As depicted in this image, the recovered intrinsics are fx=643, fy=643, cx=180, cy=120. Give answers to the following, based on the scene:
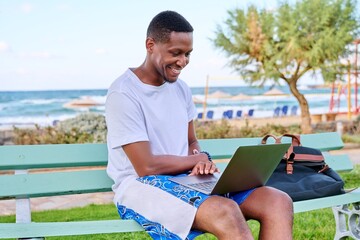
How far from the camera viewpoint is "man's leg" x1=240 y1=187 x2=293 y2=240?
2664mm

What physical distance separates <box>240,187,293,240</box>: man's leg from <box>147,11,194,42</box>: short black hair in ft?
2.66

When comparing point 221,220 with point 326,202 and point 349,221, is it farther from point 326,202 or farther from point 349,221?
point 349,221

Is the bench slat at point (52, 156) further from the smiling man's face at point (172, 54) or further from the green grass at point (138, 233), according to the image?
the green grass at point (138, 233)

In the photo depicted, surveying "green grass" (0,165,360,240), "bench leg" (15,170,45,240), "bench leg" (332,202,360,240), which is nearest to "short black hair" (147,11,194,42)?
"bench leg" (15,170,45,240)

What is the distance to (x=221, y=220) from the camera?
251cm

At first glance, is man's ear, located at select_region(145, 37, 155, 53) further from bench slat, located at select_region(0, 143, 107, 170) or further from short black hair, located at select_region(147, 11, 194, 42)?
bench slat, located at select_region(0, 143, 107, 170)

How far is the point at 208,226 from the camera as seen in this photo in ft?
8.37

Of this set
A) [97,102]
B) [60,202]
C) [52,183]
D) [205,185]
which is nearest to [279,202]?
[205,185]

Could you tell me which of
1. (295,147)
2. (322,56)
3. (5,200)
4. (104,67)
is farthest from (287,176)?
(104,67)

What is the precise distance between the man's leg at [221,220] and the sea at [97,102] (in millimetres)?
24794

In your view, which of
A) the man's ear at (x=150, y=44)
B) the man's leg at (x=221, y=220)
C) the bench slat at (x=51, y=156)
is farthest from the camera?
the bench slat at (x=51, y=156)

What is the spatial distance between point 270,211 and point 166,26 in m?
0.96

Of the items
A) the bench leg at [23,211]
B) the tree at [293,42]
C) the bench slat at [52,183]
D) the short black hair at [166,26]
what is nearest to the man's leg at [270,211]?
the short black hair at [166,26]

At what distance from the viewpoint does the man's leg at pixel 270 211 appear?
105 inches
